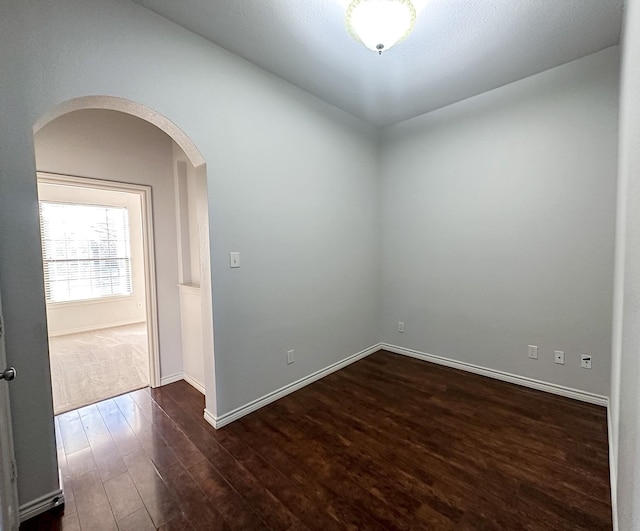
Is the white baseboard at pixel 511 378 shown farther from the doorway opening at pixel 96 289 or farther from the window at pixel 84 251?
the window at pixel 84 251

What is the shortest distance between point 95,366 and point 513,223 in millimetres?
4805

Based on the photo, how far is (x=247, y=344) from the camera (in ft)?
7.57

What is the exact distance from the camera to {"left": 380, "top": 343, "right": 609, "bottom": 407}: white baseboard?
2.36 meters

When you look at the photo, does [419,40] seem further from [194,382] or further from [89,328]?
[89,328]

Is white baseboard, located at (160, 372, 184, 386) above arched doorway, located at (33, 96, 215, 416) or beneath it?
beneath

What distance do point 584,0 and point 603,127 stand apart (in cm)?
96

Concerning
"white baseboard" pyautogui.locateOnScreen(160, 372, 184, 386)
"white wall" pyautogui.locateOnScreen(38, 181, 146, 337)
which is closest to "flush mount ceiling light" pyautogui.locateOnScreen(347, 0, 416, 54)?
Answer: "white baseboard" pyautogui.locateOnScreen(160, 372, 184, 386)

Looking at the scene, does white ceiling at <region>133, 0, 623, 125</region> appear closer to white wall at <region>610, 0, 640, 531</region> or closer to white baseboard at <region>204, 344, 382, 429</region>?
white wall at <region>610, 0, 640, 531</region>

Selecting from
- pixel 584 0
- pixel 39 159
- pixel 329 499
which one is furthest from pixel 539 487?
pixel 39 159

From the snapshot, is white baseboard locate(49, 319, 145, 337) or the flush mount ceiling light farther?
white baseboard locate(49, 319, 145, 337)

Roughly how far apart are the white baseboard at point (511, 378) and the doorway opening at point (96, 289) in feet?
9.35

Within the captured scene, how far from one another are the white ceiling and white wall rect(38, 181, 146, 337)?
3.38m

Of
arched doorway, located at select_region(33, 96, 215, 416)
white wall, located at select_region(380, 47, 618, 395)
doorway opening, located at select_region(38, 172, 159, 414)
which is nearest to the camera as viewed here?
white wall, located at select_region(380, 47, 618, 395)

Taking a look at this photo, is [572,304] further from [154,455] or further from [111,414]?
[111,414]
